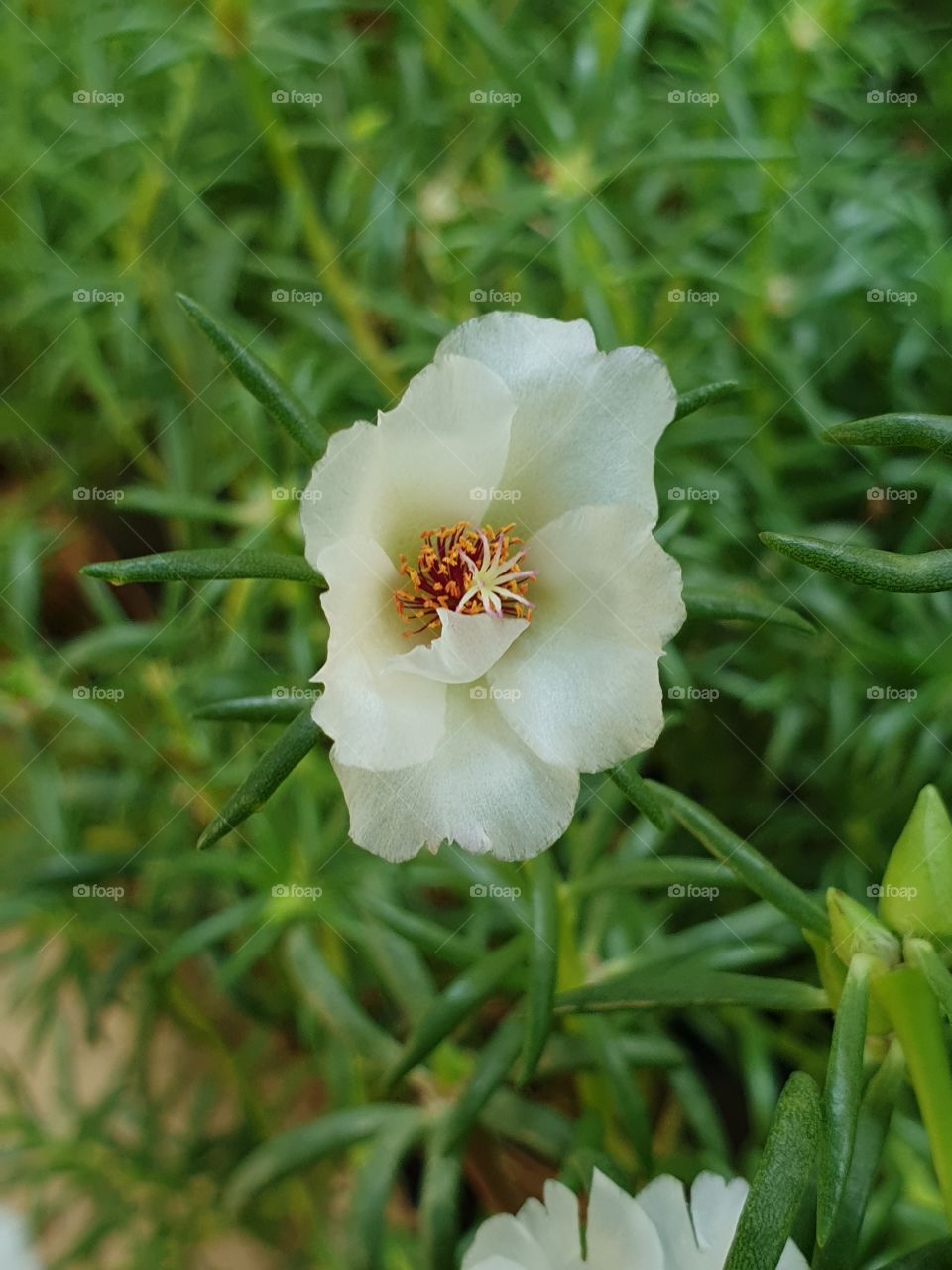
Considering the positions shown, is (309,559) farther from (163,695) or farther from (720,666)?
(720,666)

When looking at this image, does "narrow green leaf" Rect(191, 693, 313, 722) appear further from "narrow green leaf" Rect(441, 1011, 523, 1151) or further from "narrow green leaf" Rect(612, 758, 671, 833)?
"narrow green leaf" Rect(441, 1011, 523, 1151)

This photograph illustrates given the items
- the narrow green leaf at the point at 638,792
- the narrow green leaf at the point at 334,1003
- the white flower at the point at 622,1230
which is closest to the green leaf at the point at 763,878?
the narrow green leaf at the point at 638,792

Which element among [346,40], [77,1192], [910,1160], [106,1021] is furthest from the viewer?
[106,1021]

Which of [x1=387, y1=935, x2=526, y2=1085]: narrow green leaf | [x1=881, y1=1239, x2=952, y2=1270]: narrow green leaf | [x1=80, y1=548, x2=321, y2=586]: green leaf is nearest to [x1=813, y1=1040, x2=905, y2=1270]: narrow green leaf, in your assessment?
[x1=881, y1=1239, x2=952, y2=1270]: narrow green leaf

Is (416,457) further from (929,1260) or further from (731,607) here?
(929,1260)

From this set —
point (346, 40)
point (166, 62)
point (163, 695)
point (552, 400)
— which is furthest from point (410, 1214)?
point (346, 40)

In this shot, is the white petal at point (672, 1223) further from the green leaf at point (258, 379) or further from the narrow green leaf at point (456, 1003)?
the green leaf at point (258, 379)
